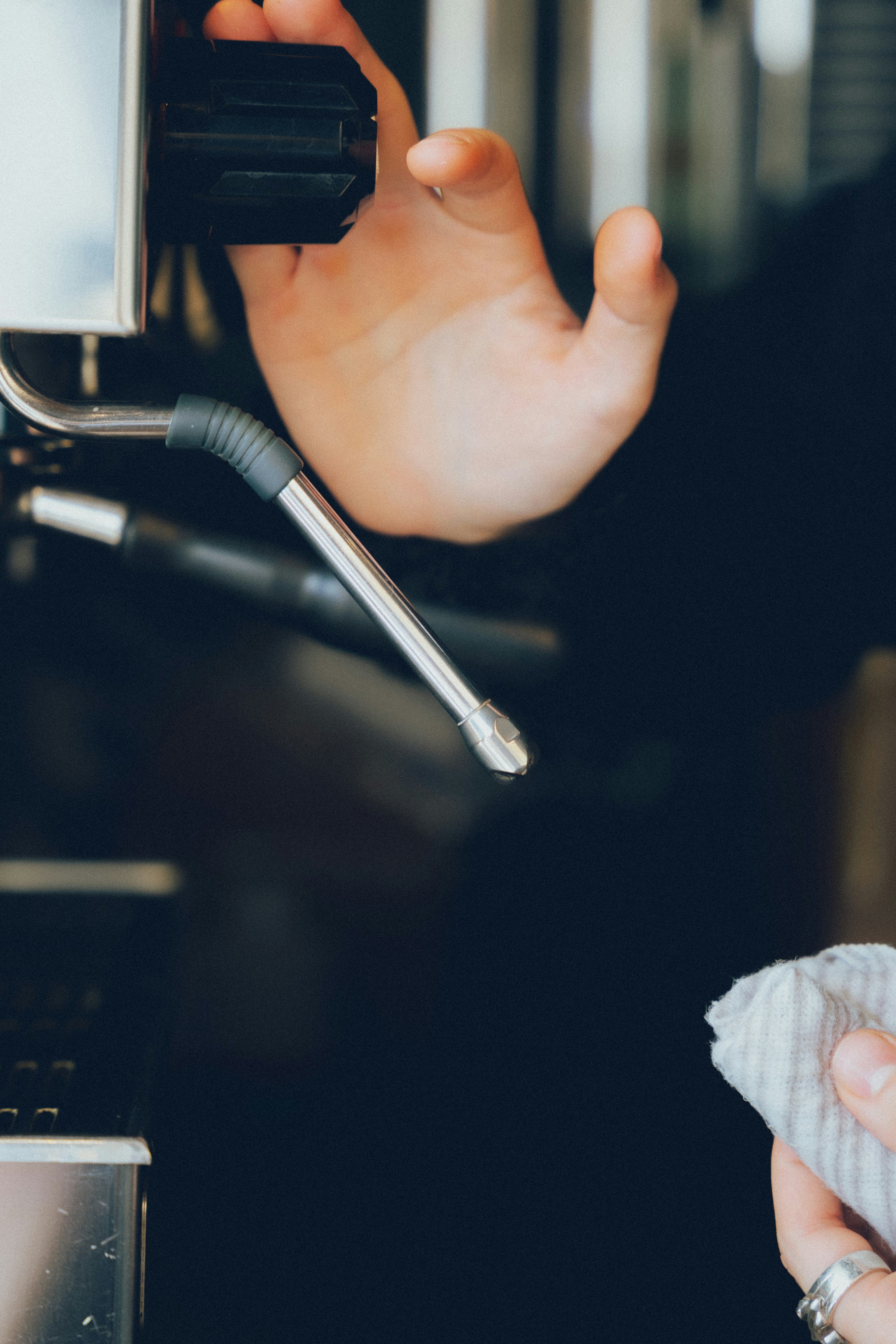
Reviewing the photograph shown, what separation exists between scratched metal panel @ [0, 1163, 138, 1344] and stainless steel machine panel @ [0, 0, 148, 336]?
30 centimetres

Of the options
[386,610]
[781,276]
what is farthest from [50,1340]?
[781,276]

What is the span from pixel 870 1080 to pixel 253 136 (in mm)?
386

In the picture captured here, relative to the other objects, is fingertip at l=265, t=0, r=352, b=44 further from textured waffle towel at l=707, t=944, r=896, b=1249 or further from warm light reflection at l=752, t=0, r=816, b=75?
textured waffle towel at l=707, t=944, r=896, b=1249

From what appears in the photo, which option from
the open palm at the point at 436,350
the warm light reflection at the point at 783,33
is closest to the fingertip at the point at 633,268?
the open palm at the point at 436,350

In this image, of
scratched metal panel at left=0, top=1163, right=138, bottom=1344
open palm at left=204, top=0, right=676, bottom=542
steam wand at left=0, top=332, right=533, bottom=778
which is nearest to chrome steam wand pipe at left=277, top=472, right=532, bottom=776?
steam wand at left=0, top=332, right=533, bottom=778

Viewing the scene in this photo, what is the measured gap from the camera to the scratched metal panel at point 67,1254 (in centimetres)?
32

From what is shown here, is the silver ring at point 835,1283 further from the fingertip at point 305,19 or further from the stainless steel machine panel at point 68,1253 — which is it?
the fingertip at point 305,19

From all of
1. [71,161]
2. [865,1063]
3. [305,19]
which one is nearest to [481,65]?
[305,19]

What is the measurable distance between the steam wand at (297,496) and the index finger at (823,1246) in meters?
0.21

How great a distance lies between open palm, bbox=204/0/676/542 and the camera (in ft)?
1.22

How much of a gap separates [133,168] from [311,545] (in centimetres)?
18

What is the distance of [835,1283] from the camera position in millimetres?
317

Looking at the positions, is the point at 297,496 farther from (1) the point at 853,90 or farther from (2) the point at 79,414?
(1) the point at 853,90

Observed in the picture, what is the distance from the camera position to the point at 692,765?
44cm
